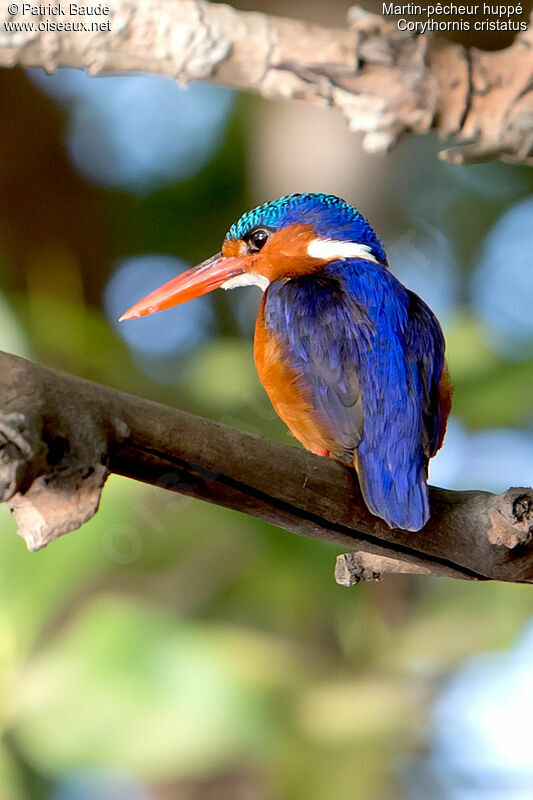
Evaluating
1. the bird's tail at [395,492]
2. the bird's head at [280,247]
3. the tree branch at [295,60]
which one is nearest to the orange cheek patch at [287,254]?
the bird's head at [280,247]

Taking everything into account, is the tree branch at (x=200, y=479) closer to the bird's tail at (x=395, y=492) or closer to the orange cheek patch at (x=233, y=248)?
the bird's tail at (x=395, y=492)

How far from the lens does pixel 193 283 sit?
0.95m

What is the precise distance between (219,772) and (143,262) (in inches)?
37.4

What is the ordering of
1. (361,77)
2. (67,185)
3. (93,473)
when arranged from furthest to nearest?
(67,185) → (361,77) → (93,473)

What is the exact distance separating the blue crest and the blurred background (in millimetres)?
364

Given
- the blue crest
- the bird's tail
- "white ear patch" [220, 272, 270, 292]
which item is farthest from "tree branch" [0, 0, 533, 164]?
the bird's tail

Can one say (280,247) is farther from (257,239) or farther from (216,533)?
(216,533)

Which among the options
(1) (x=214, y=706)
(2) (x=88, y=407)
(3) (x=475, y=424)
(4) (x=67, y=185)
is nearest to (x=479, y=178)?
(3) (x=475, y=424)

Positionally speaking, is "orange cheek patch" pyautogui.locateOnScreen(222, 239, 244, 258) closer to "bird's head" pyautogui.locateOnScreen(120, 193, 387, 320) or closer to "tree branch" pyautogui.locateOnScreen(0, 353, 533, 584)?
"bird's head" pyautogui.locateOnScreen(120, 193, 387, 320)

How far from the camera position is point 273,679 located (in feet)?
4.70

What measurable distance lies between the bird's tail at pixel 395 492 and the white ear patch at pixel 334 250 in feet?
0.93

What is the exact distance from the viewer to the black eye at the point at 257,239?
0.95 meters

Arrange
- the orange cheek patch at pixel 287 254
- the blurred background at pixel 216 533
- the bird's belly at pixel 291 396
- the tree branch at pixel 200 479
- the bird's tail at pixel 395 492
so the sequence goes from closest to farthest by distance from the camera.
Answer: the tree branch at pixel 200 479 → the bird's tail at pixel 395 492 → the bird's belly at pixel 291 396 → the orange cheek patch at pixel 287 254 → the blurred background at pixel 216 533

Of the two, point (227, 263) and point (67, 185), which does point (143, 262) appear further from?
point (227, 263)
